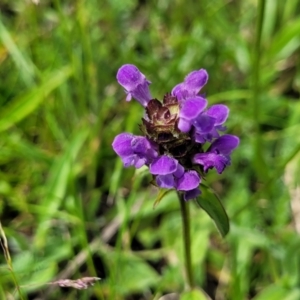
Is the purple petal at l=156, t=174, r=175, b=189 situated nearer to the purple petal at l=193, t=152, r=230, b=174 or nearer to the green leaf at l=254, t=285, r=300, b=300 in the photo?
the purple petal at l=193, t=152, r=230, b=174

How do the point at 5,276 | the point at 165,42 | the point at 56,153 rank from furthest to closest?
1. the point at 165,42
2. the point at 56,153
3. the point at 5,276

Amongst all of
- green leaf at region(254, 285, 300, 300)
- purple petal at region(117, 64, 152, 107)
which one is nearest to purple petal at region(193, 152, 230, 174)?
purple petal at region(117, 64, 152, 107)

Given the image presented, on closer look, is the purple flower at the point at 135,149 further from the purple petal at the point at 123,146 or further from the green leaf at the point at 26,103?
the green leaf at the point at 26,103

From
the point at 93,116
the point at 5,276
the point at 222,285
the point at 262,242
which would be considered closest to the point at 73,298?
the point at 5,276

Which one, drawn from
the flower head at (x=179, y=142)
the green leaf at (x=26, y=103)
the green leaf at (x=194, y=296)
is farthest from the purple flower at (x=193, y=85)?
the green leaf at (x=26, y=103)

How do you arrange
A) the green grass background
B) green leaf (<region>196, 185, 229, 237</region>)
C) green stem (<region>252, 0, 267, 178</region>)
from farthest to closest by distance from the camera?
the green grass background, green stem (<region>252, 0, 267, 178</region>), green leaf (<region>196, 185, 229, 237</region>)

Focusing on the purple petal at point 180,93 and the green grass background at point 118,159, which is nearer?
the purple petal at point 180,93

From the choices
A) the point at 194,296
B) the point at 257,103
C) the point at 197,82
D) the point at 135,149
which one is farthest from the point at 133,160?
the point at 257,103

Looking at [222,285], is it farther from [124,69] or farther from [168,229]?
[124,69]
